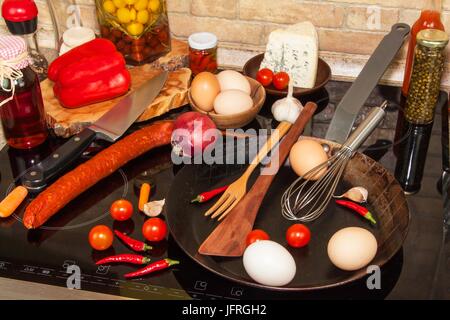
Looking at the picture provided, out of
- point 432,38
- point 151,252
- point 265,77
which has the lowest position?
point 151,252

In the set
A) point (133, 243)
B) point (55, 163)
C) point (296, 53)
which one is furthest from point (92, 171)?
point (296, 53)

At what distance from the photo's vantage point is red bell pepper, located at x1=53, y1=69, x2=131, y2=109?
135 centimetres

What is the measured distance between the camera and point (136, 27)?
142 cm

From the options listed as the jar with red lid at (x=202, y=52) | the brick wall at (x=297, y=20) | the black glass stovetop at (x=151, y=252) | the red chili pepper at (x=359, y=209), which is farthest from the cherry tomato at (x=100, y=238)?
the brick wall at (x=297, y=20)

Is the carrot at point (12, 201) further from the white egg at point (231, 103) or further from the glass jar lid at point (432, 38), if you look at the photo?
the glass jar lid at point (432, 38)

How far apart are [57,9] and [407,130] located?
0.84 m

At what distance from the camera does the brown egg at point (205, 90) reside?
1.32 metres

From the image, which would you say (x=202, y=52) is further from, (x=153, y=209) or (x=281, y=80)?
(x=153, y=209)

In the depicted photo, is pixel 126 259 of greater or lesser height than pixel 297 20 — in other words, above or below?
below

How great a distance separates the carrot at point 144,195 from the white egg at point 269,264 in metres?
0.25

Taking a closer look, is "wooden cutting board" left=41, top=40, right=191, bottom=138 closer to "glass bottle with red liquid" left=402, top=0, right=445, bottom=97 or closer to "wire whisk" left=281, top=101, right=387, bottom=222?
"wire whisk" left=281, top=101, right=387, bottom=222

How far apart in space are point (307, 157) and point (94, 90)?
47 centimetres
